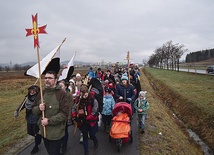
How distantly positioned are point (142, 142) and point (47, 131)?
11.4 ft

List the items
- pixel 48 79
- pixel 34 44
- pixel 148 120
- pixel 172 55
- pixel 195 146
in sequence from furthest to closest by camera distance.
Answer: pixel 172 55 < pixel 148 120 < pixel 195 146 < pixel 34 44 < pixel 48 79

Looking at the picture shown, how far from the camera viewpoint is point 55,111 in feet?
11.1

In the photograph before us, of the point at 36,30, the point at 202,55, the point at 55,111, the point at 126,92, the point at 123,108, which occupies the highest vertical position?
the point at 202,55

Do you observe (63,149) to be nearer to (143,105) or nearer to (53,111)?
(53,111)

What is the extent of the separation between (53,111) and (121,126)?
8.31 feet

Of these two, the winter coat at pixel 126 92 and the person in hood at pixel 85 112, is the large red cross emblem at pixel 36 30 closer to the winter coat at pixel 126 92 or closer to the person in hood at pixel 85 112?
the person in hood at pixel 85 112

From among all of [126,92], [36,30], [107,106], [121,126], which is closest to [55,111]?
[36,30]

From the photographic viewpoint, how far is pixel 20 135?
6.77 meters

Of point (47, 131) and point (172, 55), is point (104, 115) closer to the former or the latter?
point (47, 131)

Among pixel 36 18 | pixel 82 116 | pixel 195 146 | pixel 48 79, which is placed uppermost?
pixel 36 18

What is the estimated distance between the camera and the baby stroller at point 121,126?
5.13 m

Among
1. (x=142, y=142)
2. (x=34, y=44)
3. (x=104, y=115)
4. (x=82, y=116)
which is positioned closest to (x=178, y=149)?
(x=142, y=142)

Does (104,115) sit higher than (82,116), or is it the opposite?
(82,116)

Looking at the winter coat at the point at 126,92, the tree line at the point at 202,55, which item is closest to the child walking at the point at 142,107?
the winter coat at the point at 126,92
